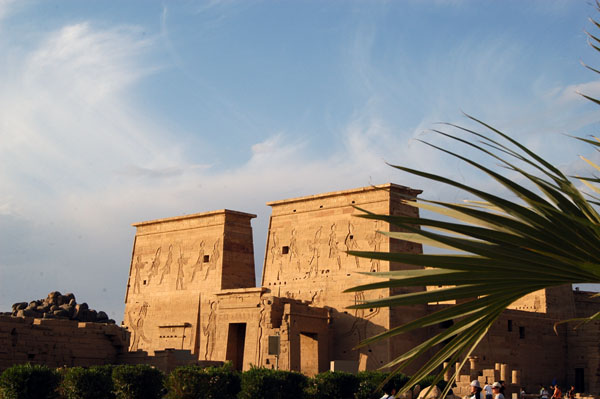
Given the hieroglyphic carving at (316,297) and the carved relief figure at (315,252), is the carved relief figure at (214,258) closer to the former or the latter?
the carved relief figure at (315,252)

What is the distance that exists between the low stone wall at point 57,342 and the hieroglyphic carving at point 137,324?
25.1 ft

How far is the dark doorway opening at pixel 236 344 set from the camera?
2684 centimetres

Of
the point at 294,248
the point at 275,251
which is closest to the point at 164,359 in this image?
the point at 294,248

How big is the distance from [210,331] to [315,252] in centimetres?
534

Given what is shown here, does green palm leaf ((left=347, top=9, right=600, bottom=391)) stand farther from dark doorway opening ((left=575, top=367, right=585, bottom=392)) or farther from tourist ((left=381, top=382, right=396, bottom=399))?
dark doorway opening ((left=575, top=367, right=585, bottom=392))

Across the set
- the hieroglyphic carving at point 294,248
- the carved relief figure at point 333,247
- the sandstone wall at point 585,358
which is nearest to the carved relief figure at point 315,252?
the carved relief figure at point 333,247

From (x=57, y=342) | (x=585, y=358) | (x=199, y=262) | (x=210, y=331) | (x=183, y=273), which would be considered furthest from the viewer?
(x=183, y=273)

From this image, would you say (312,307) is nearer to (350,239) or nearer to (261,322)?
(261,322)

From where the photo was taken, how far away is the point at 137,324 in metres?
32.5

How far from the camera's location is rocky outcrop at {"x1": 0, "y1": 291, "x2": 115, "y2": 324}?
33.0 metres

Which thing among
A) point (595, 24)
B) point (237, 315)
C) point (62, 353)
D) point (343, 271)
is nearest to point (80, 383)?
point (62, 353)

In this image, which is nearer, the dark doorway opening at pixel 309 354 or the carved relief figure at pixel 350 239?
the dark doorway opening at pixel 309 354

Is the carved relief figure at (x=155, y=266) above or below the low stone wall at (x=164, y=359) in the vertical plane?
above

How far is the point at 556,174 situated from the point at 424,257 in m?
0.67
